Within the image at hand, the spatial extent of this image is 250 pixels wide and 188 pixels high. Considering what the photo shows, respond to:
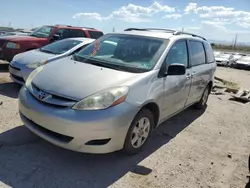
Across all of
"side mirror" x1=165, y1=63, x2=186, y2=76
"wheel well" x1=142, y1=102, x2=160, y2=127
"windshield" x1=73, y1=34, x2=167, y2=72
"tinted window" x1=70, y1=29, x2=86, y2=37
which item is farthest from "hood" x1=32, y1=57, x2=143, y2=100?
"tinted window" x1=70, y1=29, x2=86, y2=37

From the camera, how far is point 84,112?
2869 millimetres

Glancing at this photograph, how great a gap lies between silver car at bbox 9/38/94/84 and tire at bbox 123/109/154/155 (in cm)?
331

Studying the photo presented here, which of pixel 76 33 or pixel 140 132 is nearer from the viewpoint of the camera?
pixel 140 132

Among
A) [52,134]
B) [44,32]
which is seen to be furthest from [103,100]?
[44,32]

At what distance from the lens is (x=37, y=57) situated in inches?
240

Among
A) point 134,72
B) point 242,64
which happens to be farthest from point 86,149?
point 242,64

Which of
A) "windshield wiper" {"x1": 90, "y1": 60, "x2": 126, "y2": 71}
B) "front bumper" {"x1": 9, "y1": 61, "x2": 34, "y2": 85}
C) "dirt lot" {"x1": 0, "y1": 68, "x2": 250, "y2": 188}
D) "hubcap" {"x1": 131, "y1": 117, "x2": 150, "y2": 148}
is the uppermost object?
"windshield wiper" {"x1": 90, "y1": 60, "x2": 126, "y2": 71}

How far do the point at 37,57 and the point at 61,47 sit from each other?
3.39ft

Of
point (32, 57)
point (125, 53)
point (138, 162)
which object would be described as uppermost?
point (125, 53)

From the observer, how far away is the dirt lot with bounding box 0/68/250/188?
292 centimetres

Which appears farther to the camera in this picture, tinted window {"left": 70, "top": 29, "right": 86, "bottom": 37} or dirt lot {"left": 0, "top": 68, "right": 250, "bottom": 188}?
tinted window {"left": 70, "top": 29, "right": 86, "bottom": 37}

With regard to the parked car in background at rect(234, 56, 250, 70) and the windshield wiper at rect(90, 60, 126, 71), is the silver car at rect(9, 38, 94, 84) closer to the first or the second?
the windshield wiper at rect(90, 60, 126, 71)

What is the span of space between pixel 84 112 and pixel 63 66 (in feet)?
3.89

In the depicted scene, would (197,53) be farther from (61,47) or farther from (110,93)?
(61,47)
